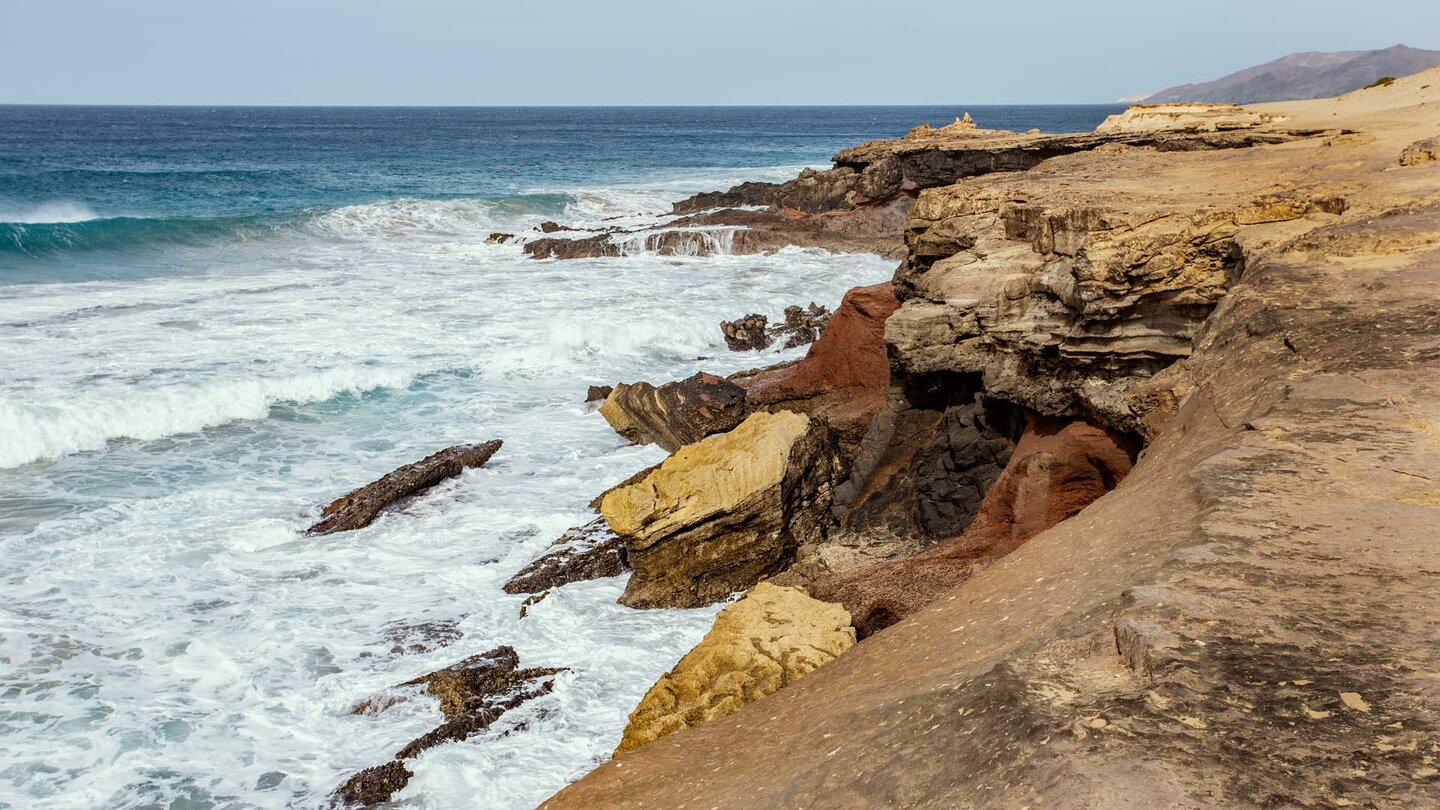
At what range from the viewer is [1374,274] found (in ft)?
25.6

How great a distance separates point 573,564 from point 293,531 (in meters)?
3.62

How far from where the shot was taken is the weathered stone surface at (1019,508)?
880cm

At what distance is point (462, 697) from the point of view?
8906 mm

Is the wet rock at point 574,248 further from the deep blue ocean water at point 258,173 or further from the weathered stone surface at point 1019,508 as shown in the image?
the weathered stone surface at point 1019,508

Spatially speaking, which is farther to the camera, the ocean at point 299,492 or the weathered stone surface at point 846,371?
the weathered stone surface at point 846,371

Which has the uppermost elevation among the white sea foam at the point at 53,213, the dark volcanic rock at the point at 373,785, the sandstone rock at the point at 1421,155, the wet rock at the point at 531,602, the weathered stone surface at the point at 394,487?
the sandstone rock at the point at 1421,155

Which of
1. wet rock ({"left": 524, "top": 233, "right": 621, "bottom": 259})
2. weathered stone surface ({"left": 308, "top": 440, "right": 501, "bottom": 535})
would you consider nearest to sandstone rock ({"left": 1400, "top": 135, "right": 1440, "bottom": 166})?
weathered stone surface ({"left": 308, "top": 440, "right": 501, "bottom": 535})

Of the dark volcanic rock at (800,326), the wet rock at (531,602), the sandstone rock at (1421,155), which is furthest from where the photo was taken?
the dark volcanic rock at (800,326)

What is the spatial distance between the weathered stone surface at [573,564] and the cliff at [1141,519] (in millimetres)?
1722

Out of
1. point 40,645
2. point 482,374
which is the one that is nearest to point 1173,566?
point 40,645

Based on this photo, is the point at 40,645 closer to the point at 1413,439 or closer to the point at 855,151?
the point at 1413,439

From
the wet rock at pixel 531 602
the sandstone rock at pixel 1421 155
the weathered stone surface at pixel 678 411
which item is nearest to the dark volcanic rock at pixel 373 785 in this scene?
the wet rock at pixel 531 602

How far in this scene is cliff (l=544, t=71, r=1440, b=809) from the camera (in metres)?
3.97

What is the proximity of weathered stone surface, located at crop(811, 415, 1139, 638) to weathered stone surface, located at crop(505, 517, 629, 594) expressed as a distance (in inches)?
113
